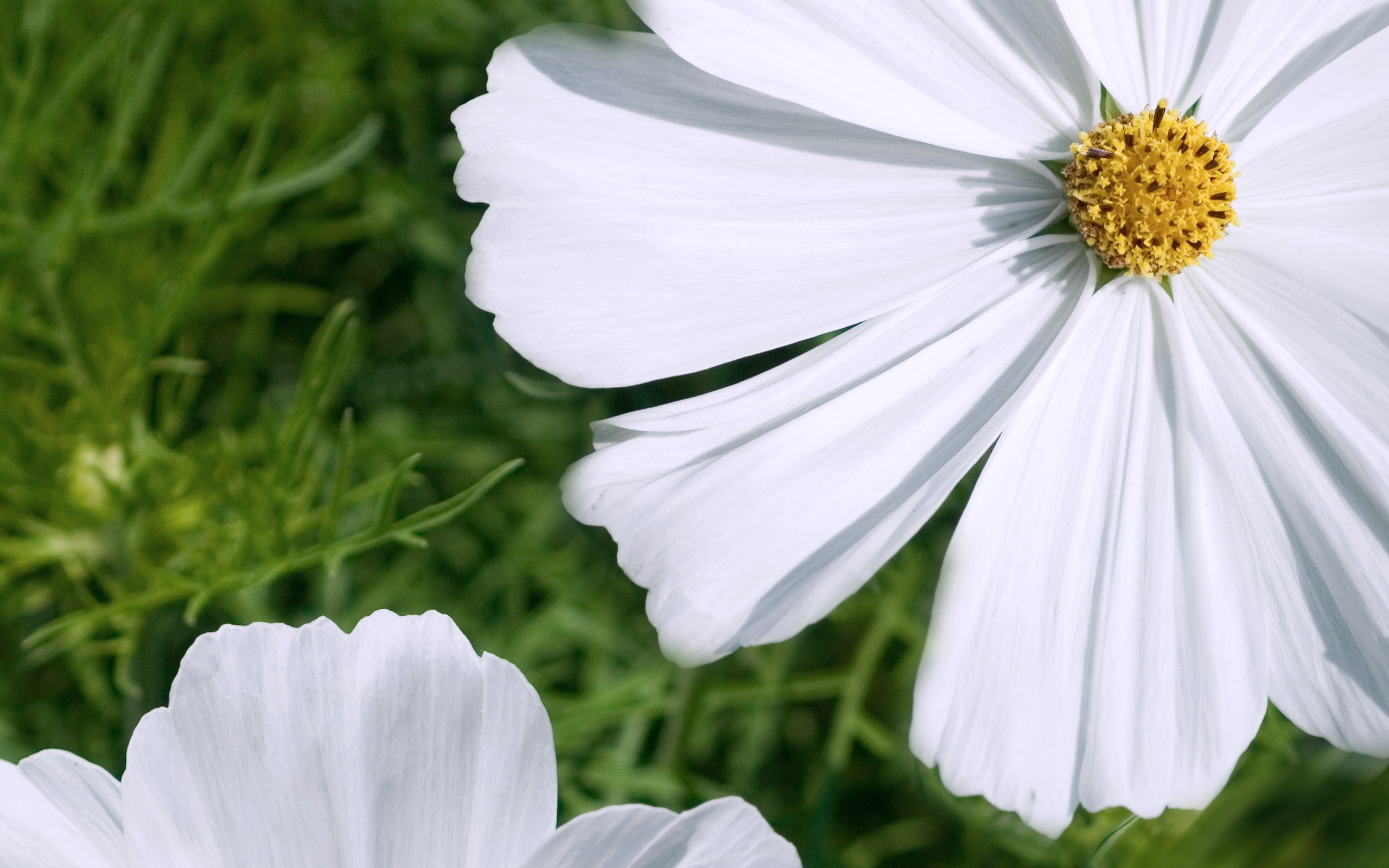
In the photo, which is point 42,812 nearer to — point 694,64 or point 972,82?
point 694,64

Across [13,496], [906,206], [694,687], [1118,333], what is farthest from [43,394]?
[1118,333]

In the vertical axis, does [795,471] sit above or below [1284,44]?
below

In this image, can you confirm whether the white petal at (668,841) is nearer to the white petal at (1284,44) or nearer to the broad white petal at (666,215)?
the broad white petal at (666,215)

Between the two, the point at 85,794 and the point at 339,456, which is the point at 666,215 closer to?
the point at 339,456

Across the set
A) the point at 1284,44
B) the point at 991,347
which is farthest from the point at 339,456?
the point at 1284,44

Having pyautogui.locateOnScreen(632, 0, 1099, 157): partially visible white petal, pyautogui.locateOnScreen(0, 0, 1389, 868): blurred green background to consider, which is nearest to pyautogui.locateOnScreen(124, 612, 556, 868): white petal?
pyautogui.locateOnScreen(0, 0, 1389, 868): blurred green background

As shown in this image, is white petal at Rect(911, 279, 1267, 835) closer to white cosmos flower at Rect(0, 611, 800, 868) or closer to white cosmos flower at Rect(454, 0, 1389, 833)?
white cosmos flower at Rect(454, 0, 1389, 833)
